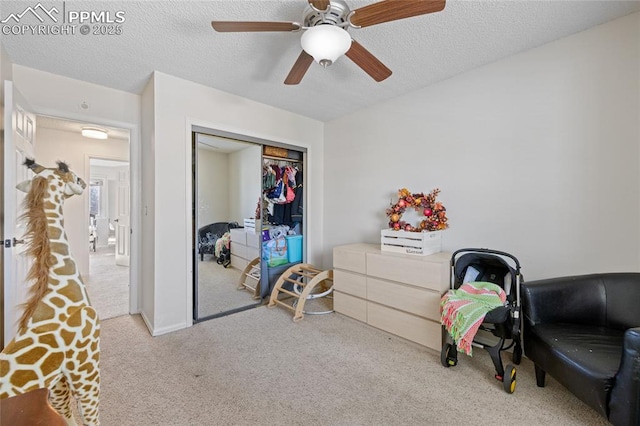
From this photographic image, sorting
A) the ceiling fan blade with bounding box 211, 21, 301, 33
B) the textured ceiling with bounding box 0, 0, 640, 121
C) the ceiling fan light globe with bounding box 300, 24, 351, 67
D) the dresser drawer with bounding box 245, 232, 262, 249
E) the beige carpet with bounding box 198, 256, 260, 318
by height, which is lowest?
the beige carpet with bounding box 198, 256, 260, 318

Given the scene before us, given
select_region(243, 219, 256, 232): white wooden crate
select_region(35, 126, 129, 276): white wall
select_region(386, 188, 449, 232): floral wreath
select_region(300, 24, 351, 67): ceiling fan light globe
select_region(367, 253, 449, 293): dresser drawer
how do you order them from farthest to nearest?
select_region(35, 126, 129, 276): white wall < select_region(243, 219, 256, 232): white wooden crate < select_region(386, 188, 449, 232): floral wreath < select_region(367, 253, 449, 293): dresser drawer < select_region(300, 24, 351, 67): ceiling fan light globe

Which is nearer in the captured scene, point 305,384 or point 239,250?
point 305,384

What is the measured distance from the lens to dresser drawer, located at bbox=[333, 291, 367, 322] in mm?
2717

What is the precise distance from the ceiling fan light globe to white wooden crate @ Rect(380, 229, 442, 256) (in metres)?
1.64

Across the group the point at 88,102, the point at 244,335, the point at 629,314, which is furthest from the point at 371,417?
the point at 88,102

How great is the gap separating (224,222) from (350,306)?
1.67 m

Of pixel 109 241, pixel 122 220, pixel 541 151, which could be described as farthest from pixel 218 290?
pixel 109 241

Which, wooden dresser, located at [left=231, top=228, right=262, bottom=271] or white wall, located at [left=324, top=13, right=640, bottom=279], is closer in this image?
white wall, located at [left=324, top=13, right=640, bottom=279]

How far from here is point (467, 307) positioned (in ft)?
5.94

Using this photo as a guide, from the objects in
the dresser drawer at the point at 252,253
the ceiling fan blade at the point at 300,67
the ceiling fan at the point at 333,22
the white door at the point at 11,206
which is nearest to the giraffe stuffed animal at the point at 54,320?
the white door at the point at 11,206

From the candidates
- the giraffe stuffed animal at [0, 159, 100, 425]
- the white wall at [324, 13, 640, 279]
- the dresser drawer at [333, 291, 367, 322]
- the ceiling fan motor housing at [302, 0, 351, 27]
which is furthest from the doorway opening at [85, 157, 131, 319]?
the white wall at [324, 13, 640, 279]

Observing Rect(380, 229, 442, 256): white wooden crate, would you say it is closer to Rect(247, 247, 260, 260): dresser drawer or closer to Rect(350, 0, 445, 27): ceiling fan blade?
Rect(247, 247, 260, 260): dresser drawer

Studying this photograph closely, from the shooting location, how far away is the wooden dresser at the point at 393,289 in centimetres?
220

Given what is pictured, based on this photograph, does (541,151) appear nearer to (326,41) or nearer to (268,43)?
(326,41)
